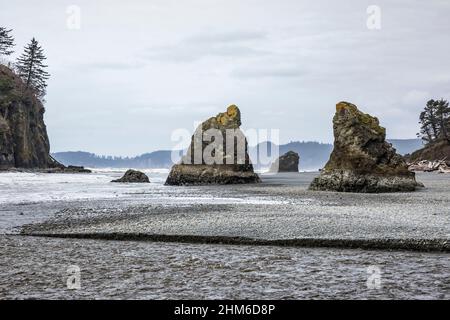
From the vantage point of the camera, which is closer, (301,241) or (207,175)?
(301,241)

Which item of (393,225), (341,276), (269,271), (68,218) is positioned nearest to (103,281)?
(269,271)

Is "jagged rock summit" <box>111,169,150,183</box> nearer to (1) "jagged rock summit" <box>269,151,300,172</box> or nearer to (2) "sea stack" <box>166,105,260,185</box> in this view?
(2) "sea stack" <box>166,105,260,185</box>

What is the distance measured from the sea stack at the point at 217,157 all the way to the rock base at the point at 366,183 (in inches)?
580

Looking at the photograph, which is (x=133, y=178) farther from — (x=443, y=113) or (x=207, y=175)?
(x=443, y=113)

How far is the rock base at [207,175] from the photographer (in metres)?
39.5

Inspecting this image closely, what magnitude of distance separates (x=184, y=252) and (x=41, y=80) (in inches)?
4398

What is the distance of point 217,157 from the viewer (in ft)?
135

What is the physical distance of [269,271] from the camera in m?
6.38

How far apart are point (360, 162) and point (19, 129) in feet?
241

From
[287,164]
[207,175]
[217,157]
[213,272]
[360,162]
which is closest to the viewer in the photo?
[213,272]

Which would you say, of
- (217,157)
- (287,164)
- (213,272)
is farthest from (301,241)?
(287,164)

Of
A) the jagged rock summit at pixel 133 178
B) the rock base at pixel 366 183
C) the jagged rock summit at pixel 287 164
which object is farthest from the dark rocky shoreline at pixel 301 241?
the jagged rock summit at pixel 287 164

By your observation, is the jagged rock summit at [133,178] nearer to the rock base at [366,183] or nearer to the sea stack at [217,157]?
the sea stack at [217,157]
